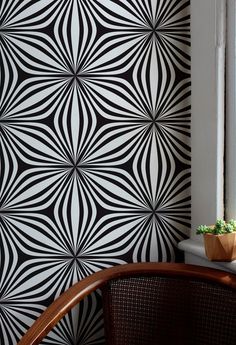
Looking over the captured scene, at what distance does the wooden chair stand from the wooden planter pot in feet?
0.17

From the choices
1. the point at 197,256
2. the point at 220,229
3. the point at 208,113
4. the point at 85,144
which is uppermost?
the point at 208,113

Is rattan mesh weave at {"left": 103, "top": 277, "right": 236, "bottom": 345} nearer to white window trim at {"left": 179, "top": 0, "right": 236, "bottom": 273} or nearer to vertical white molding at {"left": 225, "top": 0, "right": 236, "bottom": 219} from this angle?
white window trim at {"left": 179, "top": 0, "right": 236, "bottom": 273}

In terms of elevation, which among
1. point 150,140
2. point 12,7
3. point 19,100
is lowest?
point 150,140

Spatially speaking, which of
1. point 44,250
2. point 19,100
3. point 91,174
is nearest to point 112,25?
point 19,100

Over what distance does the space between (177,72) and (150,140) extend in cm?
27

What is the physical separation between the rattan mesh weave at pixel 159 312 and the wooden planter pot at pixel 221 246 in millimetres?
101

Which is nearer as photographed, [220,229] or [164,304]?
[220,229]

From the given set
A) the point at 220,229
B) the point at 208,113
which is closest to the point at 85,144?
the point at 208,113

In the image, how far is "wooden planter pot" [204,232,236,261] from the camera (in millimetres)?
1196

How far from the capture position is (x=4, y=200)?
1414 mm

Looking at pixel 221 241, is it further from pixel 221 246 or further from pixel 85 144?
pixel 85 144

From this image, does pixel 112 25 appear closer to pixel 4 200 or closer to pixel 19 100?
pixel 19 100

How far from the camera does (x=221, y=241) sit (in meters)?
1.20

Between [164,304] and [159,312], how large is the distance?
0.10 feet
